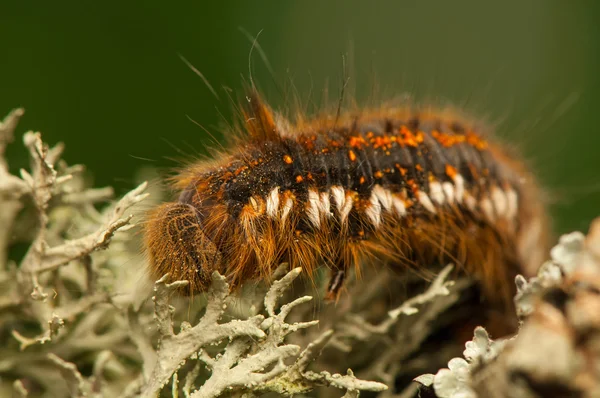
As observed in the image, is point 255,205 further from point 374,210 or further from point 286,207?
point 374,210

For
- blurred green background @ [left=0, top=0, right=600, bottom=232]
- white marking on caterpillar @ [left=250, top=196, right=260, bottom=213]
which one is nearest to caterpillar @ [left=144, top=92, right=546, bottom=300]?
white marking on caterpillar @ [left=250, top=196, right=260, bottom=213]

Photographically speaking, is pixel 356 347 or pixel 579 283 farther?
pixel 356 347

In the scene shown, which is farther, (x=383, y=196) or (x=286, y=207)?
(x=383, y=196)

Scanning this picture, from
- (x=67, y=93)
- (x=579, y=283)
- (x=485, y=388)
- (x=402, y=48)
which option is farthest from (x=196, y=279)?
(x=402, y=48)

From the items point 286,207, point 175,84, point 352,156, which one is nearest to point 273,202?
point 286,207

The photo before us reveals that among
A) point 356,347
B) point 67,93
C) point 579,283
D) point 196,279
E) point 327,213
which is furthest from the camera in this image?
point 67,93

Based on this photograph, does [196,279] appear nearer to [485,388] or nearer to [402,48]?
[485,388]
